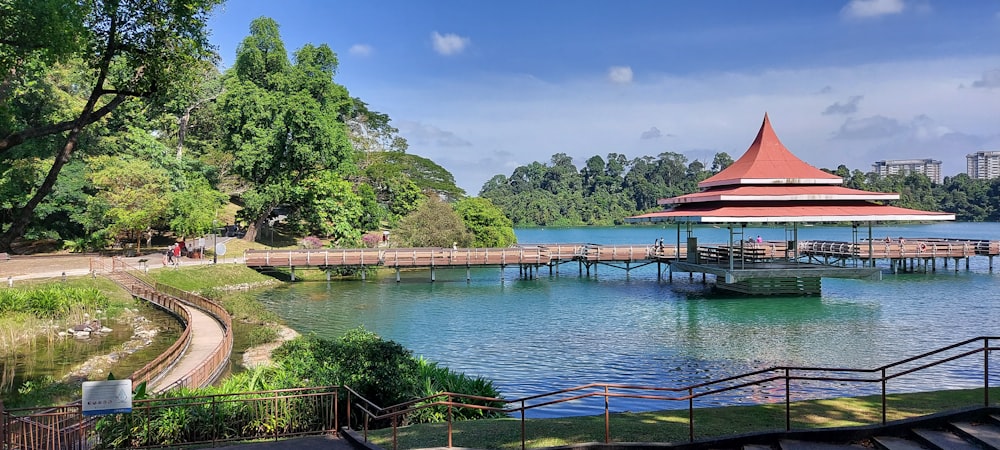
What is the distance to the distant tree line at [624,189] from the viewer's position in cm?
13950

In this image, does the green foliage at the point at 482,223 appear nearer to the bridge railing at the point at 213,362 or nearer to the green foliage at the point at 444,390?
the bridge railing at the point at 213,362

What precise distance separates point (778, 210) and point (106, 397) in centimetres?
3224

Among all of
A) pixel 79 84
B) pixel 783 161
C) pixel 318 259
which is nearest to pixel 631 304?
pixel 783 161

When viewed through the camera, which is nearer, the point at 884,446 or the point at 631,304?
the point at 884,446

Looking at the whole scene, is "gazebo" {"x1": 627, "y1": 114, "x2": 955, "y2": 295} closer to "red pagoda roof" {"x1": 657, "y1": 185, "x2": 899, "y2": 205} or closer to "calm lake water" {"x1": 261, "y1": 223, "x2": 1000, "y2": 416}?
"red pagoda roof" {"x1": 657, "y1": 185, "x2": 899, "y2": 205}

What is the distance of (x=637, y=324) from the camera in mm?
28438

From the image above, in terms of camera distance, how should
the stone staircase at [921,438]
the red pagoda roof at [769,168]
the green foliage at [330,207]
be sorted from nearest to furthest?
the stone staircase at [921,438], the red pagoda roof at [769,168], the green foliage at [330,207]

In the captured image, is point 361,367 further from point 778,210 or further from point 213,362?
point 778,210

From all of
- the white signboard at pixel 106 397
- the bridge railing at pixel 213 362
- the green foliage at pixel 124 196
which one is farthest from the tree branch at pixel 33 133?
the green foliage at pixel 124 196

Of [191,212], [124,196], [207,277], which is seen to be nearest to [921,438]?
[207,277]

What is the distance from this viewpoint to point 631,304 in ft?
115

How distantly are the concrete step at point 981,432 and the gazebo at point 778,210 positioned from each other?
81.9ft

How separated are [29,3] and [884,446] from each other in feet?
53.4

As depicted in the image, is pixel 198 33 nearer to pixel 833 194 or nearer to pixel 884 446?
pixel 884 446
